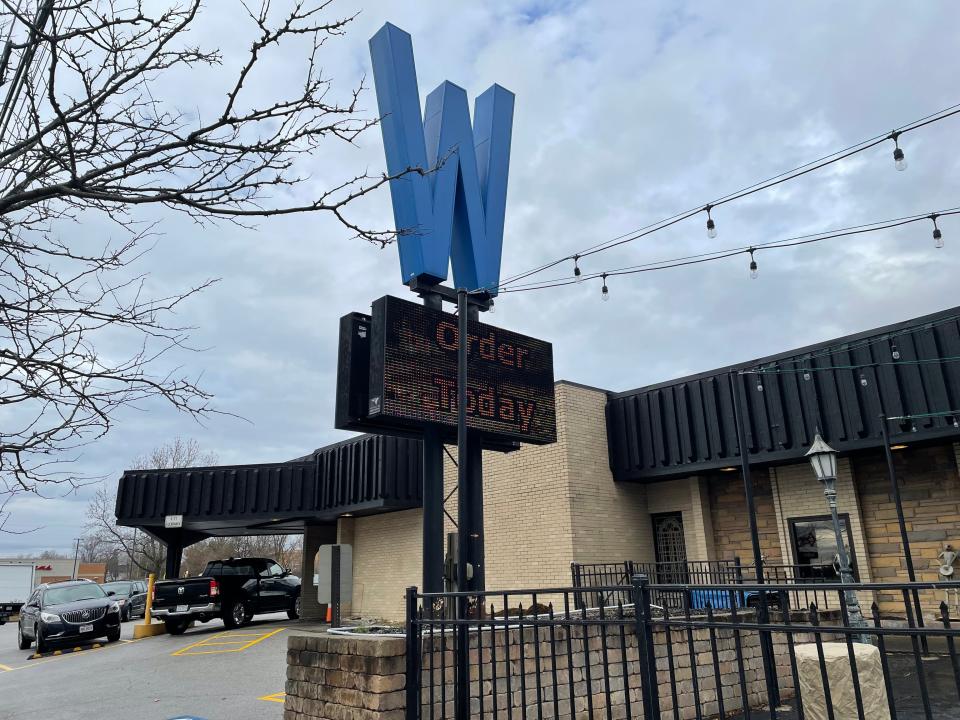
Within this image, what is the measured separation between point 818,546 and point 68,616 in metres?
17.0

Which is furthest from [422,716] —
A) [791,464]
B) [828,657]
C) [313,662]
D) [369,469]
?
[369,469]

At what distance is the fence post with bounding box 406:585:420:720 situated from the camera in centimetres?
510

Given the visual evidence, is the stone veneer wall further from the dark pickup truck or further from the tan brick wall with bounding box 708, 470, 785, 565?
the dark pickup truck

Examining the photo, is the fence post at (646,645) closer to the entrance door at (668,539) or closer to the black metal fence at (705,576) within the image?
the black metal fence at (705,576)

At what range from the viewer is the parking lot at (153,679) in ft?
28.1

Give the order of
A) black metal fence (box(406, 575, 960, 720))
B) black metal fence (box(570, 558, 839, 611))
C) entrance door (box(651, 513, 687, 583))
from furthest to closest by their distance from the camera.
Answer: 1. entrance door (box(651, 513, 687, 583))
2. black metal fence (box(570, 558, 839, 611))
3. black metal fence (box(406, 575, 960, 720))

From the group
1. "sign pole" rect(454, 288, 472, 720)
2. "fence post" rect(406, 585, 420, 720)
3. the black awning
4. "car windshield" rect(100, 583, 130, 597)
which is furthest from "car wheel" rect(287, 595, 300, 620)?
"fence post" rect(406, 585, 420, 720)

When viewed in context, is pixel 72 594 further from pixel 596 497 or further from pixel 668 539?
pixel 668 539

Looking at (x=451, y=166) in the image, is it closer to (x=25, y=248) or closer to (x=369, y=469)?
(x=25, y=248)

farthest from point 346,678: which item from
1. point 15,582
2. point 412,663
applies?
point 15,582

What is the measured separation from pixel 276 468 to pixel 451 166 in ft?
44.6

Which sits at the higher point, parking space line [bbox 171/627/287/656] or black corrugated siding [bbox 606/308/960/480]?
black corrugated siding [bbox 606/308/960/480]

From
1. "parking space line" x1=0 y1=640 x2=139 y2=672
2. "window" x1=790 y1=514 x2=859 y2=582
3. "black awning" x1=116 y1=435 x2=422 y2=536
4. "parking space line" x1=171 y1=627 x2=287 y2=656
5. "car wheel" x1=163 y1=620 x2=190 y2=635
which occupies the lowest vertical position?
"parking space line" x1=0 y1=640 x2=139 y2=672

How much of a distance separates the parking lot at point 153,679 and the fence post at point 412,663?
360 cm
